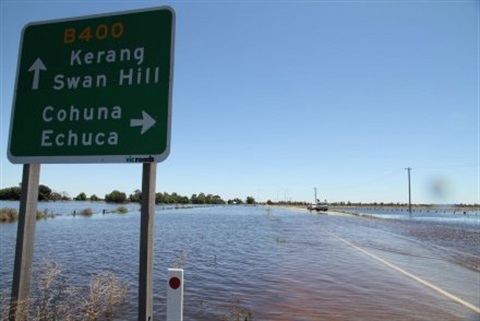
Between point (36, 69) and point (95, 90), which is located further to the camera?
point (36, 69)

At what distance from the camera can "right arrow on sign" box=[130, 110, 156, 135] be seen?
445 cm

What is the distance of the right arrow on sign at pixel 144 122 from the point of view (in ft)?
14.6

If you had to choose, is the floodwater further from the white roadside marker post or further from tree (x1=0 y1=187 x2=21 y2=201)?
tree (x1=0 y1=187 x2=21 y2=201)

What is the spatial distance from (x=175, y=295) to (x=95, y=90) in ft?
7.94

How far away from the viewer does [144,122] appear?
4469mm

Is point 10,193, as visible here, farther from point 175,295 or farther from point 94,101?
point 175,295

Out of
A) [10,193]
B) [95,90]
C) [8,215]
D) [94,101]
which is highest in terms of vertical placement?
[10,193]

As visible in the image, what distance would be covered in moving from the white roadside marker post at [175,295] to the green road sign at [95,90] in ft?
3.92

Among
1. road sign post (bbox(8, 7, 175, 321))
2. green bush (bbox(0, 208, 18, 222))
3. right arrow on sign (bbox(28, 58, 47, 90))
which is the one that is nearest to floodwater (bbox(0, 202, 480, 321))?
road sign post (bbox(8, 7, 175, 321))

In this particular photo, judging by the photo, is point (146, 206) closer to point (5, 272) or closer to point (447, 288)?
point (447, 288)

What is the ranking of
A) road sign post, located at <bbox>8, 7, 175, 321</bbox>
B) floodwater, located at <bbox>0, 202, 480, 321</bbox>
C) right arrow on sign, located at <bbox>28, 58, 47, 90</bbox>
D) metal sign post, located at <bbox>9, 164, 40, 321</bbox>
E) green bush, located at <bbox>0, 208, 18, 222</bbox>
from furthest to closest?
green bush, located at <bbox>0, 208, 18, 222</bbox> → floodwater, located at <bbox>0, 202, 480, 321</bbox> → right arrow on sign, located at <bbox>28, 58, 47, 90</bbox> → metal sign post, located at <bbox>9, 164, 40, 321</bbox> → road sign post, located at <bbox>8, 7, 175, 321</bbox>

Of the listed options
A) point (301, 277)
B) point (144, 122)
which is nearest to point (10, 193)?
point (301, 277)

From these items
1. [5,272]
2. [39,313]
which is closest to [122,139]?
[39,313]

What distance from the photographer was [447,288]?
1164 centimetres
